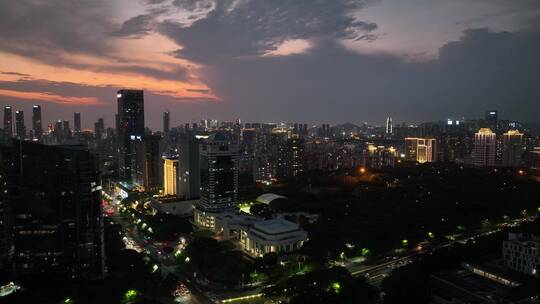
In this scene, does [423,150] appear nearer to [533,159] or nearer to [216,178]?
[533,159]

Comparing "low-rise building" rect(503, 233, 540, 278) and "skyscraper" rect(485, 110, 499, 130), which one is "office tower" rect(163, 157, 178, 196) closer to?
"low-rise building" rect(503, 233, 540, 278)

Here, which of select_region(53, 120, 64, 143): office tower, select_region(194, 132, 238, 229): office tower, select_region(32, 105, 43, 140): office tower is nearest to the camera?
select_region(194, 132, 238, 229): office tower


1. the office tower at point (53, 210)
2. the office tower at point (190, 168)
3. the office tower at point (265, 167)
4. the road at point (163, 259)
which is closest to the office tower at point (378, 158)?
the office tower at point (265, 167)

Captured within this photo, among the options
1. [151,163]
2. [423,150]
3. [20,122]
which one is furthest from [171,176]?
[423,150]

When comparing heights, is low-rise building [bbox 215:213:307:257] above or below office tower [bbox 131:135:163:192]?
below

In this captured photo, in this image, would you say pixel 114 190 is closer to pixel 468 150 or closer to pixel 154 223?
pixel 154 223

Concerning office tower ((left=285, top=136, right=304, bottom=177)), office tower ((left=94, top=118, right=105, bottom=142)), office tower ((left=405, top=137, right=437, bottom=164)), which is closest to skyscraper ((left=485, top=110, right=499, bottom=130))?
office tower ((left=405, top=137, right=437, bottom=164))

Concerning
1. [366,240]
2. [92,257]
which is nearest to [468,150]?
[366,240]
